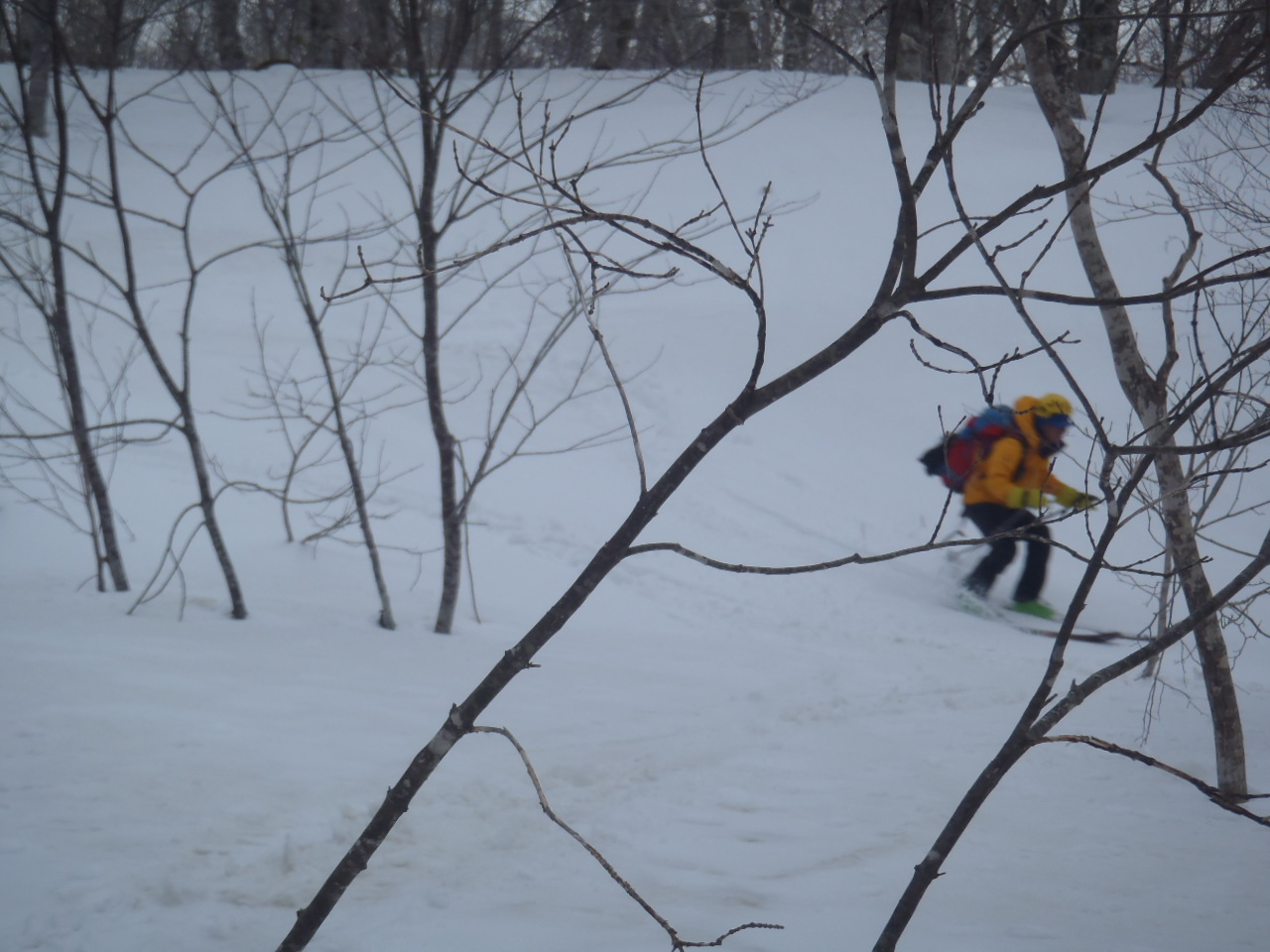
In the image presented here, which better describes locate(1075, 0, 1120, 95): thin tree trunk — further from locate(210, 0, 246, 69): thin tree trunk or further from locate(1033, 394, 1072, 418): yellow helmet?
locate(210, 0, 246, 69): thin tree trunk

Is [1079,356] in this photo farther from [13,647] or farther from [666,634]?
[13,647]

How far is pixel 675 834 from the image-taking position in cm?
310

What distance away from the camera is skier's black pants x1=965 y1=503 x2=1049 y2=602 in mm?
6715

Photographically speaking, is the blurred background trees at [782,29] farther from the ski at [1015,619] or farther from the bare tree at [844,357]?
the ski at [1015,619]

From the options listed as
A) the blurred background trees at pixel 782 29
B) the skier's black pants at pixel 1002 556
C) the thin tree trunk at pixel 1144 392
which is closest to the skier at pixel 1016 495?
the skier's black pants at pixel 1002 556

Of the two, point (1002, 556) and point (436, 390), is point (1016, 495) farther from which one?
point (436, 390)

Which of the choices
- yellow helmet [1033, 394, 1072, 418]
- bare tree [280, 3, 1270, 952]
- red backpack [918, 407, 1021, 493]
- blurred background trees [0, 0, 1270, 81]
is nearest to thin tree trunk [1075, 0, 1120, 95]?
blurred background trees [0, 0, 1270, 81]

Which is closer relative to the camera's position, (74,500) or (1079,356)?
(74,500)

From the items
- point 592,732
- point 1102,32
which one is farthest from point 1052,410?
point 1102,32

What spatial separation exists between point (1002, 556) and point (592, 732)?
4.25m

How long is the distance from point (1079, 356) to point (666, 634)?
703 centimetres

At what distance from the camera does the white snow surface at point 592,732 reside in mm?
2518

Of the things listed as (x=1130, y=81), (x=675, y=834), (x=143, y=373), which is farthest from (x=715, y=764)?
(x=1130, y=81)

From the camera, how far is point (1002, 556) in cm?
700
